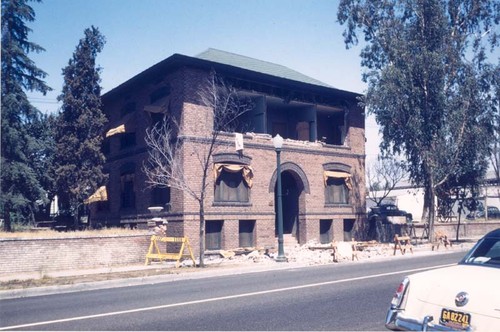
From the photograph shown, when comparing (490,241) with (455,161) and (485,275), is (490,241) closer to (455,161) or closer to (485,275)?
(485,275)

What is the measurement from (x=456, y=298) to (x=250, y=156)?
65.9 feet

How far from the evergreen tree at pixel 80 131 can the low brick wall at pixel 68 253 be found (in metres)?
9.03

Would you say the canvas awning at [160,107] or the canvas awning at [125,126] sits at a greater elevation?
the canvas awning at [160,107]

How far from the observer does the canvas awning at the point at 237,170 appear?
909 inches

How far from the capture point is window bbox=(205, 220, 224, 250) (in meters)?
23.1

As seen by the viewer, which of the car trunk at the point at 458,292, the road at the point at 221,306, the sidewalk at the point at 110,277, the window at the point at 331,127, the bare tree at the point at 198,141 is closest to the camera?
the car trunk at the point at 458,292

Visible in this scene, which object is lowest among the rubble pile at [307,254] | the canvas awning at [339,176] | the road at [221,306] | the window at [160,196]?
the rubble pile at [307,254]

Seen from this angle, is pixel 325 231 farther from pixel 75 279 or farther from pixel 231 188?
pixel 75 279

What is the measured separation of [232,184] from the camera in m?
24.1

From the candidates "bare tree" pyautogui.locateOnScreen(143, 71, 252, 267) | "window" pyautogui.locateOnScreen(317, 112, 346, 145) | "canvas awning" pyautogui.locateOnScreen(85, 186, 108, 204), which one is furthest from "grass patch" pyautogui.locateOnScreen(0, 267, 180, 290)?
"window" pyautogui.locateOnScreen(317, 112, 346, 145)

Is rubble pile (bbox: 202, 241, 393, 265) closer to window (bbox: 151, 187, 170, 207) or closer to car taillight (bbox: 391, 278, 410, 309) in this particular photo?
window (bbox: 151, 187, 170, 207)

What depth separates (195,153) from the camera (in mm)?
22703

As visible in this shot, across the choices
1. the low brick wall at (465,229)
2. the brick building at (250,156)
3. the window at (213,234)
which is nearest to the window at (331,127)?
the brick building at (250,156)

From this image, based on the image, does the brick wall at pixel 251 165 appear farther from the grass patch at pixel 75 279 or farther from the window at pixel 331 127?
the grass patch at pixel 75 279
